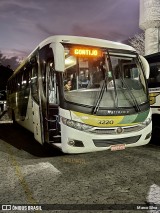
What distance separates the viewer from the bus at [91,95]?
18.1 ft

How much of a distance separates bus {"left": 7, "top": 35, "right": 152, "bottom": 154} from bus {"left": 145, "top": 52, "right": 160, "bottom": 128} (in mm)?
1132

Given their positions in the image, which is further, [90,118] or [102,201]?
[90,118]

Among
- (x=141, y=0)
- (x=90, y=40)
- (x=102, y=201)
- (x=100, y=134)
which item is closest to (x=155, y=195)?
(x=102, y=201)

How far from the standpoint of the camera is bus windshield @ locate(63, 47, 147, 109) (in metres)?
5.71

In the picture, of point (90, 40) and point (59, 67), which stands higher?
point (90, 40)

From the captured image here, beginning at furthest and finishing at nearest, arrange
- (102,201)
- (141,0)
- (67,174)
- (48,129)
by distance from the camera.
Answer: (141,0) < (48,129) < (67,174) < (102,201)

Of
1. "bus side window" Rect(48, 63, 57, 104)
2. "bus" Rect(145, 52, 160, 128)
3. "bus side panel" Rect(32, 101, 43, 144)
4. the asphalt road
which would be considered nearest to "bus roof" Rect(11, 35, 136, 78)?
"bus side window" Rect(48, 63, 57, 104)

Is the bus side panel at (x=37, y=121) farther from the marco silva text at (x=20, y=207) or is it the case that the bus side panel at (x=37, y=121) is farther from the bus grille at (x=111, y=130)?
the marco silva text at (x=20, y=207)

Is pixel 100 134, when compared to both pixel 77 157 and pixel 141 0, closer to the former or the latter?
pixel 77 157

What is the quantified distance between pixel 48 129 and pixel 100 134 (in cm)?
149

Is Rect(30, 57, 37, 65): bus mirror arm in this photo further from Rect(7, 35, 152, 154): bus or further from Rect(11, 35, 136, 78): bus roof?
Rect(11, 35, 136, 78): bus roof

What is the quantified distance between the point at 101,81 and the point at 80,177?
7.22 ft

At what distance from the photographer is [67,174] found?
5.30 m

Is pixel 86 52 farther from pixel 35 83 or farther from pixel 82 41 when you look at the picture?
pixel 35 83
